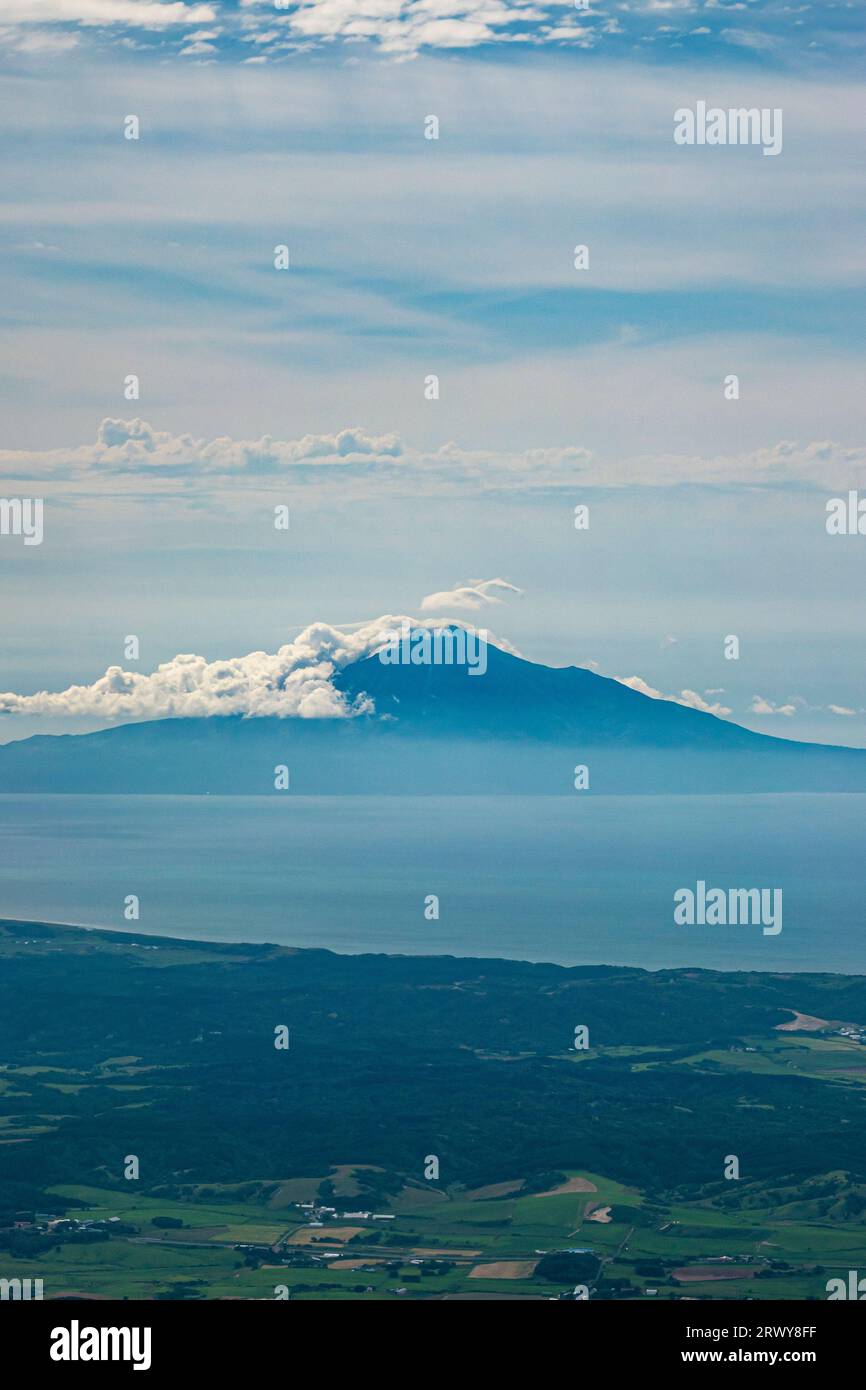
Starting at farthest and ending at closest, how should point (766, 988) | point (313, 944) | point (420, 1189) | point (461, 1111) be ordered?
point (313, 944), point (766, 988), point (461, 1111), point (420, 1189)

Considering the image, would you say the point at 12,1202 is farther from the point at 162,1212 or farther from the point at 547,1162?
the point at 547,1162

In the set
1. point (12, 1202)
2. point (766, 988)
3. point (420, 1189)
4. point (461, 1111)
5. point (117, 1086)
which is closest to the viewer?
point (12, 1202)

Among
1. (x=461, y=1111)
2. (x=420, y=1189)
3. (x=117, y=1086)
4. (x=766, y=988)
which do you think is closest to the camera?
(x=420, y=1189)

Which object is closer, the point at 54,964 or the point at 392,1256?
the point at 392,1256

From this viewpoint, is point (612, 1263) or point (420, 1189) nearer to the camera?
point (612, 1263)

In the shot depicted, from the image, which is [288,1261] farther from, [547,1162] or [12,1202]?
[547,1162]
